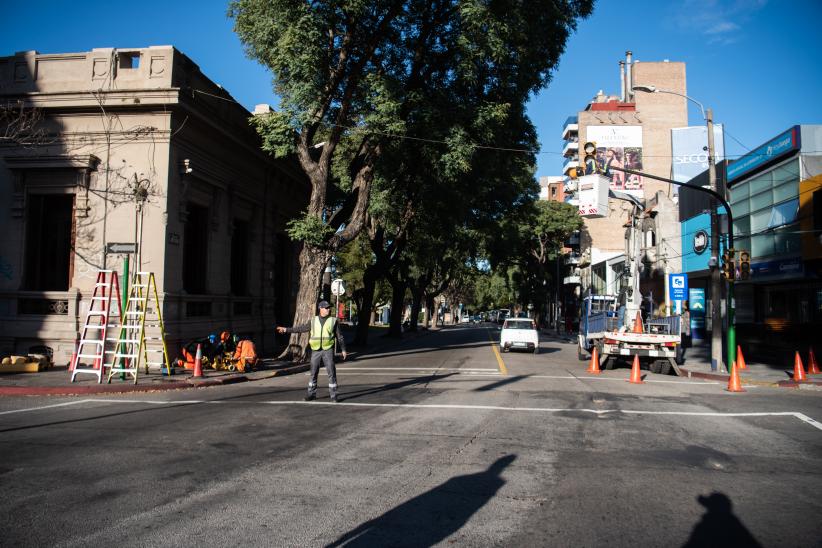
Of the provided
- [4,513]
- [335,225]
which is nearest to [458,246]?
[335,225]

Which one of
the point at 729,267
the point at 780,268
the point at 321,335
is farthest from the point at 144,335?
the point at 780,268

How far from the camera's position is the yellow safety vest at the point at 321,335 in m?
11.0

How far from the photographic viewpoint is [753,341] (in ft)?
86.7

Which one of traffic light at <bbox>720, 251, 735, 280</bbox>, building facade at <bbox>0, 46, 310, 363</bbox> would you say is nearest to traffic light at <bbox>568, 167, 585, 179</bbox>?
traffic light at <bbox>720, 251, 735, 280</bbox>

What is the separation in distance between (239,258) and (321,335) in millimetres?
13356

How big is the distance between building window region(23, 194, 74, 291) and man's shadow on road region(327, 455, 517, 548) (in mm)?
15953

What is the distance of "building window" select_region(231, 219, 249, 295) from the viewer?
2284cm

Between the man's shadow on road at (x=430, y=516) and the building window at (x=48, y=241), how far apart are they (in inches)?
628

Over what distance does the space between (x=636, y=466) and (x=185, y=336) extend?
14094 millimetres

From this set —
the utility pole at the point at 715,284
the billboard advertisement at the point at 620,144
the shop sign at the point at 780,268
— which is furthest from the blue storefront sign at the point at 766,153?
the billboard advertisement at the point at 620,144

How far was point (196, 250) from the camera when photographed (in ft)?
65.1

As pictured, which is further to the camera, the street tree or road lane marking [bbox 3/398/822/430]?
the street tree

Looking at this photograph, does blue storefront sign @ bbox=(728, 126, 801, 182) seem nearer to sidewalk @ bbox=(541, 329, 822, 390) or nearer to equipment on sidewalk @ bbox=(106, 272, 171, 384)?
sidewalk @ bbox=(541, 329, 822, 390)

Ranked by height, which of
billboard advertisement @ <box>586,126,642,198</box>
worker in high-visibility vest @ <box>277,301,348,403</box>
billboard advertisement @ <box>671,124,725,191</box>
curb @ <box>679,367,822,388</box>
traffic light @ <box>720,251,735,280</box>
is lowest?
curb @ <box>679,367,822,388</box>
